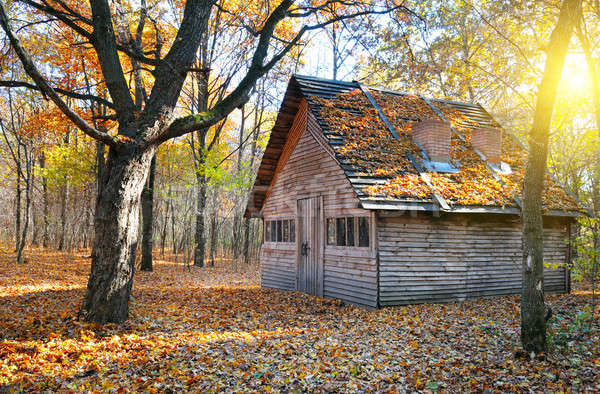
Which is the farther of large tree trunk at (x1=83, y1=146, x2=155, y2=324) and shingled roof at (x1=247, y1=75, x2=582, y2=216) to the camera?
shingled roof at (x1=247, y1=75, x2=582, y2=216)

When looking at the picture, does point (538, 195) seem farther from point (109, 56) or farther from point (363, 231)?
point (109, 56)

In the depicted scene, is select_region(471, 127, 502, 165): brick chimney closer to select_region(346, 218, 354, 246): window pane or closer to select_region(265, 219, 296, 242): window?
select_region(346, 218, 354, 246): window pane

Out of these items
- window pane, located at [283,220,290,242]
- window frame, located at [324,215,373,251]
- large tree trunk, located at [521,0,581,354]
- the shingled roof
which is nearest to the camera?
large tree trunk, located at [521,0,581,354]

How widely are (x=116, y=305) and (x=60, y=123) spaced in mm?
15336

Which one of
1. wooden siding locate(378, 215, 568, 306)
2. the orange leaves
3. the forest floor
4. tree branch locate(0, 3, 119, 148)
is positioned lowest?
the forest floor

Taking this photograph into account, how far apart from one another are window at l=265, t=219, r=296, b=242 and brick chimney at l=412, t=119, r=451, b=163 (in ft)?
16.8

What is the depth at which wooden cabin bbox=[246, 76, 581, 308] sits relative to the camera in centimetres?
952

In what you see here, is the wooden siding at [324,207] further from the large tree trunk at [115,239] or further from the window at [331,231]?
the large tree trunk at [115,239]

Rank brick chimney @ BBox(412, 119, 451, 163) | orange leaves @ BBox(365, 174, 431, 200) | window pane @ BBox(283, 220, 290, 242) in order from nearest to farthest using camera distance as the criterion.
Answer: orange leaves @ BBox(365, 174, 431, 200), brick chimney @ BBox(412, 119, 451, 163), window pane @ BBox(283, 220, 290, 242)

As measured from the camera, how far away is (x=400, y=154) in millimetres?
10750

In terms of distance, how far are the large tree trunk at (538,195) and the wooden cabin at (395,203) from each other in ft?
10.6

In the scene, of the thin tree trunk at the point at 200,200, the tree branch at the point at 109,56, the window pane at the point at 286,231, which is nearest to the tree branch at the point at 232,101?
the tree branch at the point at 109,56

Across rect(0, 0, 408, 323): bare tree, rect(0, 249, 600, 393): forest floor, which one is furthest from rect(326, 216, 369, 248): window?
rect(0, 0, 408, 323): bare tree

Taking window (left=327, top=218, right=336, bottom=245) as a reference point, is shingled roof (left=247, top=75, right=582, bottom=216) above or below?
above
